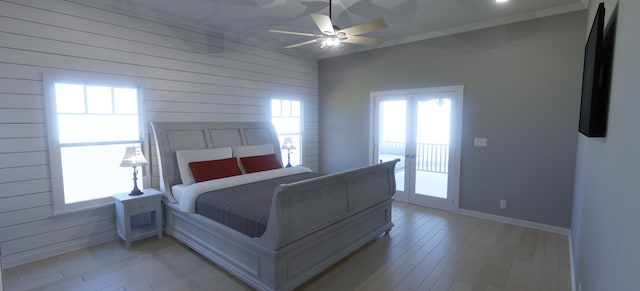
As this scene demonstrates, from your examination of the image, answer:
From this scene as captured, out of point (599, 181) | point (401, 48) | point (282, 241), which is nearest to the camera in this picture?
point (599, 181)

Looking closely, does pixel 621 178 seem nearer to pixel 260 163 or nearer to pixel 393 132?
pixel 260 163

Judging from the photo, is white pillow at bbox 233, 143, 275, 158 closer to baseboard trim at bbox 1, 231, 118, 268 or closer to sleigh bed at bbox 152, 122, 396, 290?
sleigh bed at bbox 152, 122, 396, 290

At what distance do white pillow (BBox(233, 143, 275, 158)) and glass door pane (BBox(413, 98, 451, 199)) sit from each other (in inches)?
102

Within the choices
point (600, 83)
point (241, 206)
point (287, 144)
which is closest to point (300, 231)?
point (241, 206)

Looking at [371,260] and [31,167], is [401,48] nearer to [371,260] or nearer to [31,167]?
[371,260]

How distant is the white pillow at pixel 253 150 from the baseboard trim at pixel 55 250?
188 cm

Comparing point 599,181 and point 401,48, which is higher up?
point 401,48

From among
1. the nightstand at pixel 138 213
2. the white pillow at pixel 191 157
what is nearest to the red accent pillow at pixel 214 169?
the white pillow at pixel 191 157

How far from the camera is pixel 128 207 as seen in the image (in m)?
3.42

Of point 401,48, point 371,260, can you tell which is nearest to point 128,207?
point 371,260

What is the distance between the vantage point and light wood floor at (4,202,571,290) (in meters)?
2.70

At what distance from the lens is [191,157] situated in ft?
13.1

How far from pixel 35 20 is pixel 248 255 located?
3.27 m

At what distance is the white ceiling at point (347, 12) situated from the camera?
356cm
